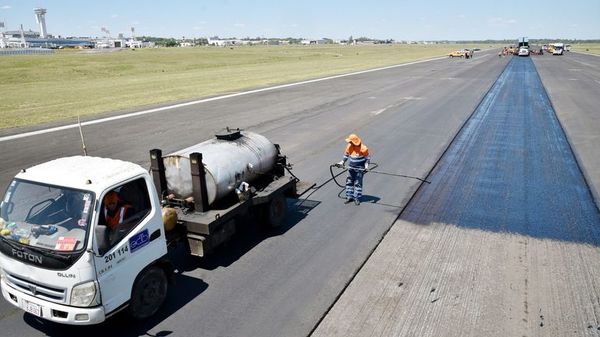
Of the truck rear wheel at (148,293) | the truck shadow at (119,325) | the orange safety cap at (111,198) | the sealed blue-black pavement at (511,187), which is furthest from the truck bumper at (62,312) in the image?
the sealed blue-black pavement at (511,187)

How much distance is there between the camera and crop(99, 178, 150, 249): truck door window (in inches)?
232

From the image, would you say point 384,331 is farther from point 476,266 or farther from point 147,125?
point 147,125

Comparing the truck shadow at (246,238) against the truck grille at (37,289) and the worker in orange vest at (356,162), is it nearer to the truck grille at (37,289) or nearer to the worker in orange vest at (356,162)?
the worker in orange vest at (356,162)

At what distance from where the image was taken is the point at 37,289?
5.79m

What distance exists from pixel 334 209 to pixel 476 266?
3.89 m

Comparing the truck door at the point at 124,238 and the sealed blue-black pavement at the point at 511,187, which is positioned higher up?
the truck door at the point at 124,238

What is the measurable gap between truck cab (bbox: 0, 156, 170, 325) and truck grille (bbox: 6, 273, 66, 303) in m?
0.01

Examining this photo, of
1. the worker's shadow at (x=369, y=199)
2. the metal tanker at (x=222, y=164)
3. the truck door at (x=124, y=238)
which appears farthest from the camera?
the worker's shadow at (x=369, y=199)

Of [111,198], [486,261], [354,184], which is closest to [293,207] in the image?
[354,184]

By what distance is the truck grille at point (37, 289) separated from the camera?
18.6 ft

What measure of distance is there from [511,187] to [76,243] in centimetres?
1132

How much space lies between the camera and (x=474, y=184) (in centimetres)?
1286

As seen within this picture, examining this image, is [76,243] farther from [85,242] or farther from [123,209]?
[123,209]

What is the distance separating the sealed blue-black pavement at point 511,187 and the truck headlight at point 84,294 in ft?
23.4
